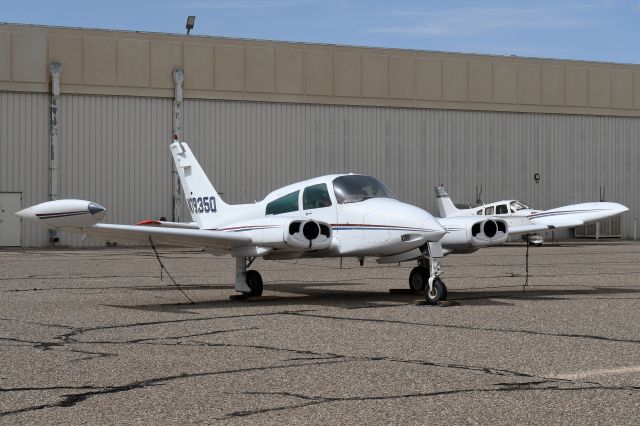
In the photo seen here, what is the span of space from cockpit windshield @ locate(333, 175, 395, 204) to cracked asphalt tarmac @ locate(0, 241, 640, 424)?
1.69 metres

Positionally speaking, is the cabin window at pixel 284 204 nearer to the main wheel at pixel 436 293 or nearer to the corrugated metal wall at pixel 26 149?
the main wheel at pixel 436 293

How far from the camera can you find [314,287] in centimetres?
1858

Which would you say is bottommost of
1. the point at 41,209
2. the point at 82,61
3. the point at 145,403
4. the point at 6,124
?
the point at 145,403

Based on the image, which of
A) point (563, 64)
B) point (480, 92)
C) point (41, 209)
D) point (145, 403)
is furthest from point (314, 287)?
point (563, 64)

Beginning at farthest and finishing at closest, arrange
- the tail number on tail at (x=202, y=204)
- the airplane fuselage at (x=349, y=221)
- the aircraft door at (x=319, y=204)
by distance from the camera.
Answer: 1. the tail number on tail at (x=202, y=204)
2. the aircraft door at (x=319, y=204)
3. the airplane fuselage at (x=349, y=221)

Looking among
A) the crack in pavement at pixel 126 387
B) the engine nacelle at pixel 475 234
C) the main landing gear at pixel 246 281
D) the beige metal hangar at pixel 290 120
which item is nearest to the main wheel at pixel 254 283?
the main landing gear at pixel 246 281

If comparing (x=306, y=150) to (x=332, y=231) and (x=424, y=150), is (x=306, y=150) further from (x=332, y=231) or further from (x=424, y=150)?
(x=332, y=231)

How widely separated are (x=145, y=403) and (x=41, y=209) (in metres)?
7.22

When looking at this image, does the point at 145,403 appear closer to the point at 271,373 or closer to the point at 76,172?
the point at 271,373

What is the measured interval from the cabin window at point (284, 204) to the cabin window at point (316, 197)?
0.66ft

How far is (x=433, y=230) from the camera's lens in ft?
47.1

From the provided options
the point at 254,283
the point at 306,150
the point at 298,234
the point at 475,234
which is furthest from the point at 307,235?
the point at 306,150

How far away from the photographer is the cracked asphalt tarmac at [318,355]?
21.6 ft

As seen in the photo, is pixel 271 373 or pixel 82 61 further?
pixel 82 61
